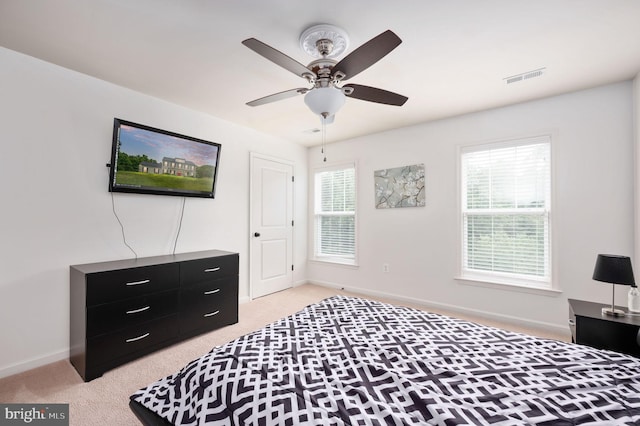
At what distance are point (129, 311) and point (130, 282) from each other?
241 millimetres

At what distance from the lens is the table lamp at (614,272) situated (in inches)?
78.0

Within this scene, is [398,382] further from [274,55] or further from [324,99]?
[274,55]

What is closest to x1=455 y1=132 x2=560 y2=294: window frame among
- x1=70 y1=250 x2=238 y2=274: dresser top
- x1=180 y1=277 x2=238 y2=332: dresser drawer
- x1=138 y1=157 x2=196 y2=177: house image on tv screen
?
x1=180 y1=277 x2=238 y2=332: dresser drawer

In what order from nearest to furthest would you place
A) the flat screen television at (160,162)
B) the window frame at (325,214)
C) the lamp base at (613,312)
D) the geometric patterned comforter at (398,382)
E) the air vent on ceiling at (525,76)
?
1. the geometric patterned comforter at (398,382)
2. the lamp base at (613,312)
3. the air vent on ceiling at (525,76)
4. the flat screen television at (160,162)
5. the window frame at (325,214)

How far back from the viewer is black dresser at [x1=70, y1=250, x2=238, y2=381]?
2178 millimetres

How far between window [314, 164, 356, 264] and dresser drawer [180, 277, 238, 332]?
6.64 feet

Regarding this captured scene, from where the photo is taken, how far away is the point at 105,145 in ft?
8.83

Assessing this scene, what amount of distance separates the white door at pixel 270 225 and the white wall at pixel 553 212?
983 millimetres

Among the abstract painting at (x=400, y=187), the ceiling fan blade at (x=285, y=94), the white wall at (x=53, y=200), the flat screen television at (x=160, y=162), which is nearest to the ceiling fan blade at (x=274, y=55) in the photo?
the ceiling fan blade at (x=285, y=94)

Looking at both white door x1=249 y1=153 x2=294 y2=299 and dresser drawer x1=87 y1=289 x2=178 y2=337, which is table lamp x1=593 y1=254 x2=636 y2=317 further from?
white door x1=249 y1=153 x2=294 y2=299

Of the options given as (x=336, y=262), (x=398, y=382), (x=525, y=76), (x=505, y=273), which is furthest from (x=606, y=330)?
(x=336, y=262)

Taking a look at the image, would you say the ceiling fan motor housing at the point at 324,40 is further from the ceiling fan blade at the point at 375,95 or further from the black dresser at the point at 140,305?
the black dresser at the point at 140,305

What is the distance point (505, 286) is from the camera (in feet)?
10.6

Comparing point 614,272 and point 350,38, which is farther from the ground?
point 350,38
